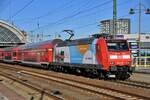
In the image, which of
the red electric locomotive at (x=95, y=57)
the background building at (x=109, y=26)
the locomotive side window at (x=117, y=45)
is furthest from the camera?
the background building at (x=109, y=26)

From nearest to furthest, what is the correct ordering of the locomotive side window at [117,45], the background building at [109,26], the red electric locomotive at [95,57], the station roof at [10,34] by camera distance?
the red electric locomotive at [95,57] → the locomotive side window at [117,45] → the background building at [109,26] → the station roof at [10,34]

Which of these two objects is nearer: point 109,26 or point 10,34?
point 109,26

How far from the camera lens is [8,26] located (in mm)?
135875

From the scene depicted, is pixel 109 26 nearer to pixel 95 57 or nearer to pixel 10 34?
pixel 95 57

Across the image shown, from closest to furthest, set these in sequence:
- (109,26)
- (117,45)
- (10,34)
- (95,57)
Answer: (117,45)
(95,57)
(109,26)
(10,34)

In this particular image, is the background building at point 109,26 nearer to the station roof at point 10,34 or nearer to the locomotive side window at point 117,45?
the locomotive side window at point 117,45

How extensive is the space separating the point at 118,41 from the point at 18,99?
477 inches

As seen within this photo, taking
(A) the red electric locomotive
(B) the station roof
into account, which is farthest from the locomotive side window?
(B) the station roof

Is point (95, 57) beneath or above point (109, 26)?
beneath

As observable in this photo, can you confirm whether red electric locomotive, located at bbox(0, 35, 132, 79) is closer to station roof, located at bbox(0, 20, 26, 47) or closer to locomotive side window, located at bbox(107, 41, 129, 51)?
locomotive side window, located at bbox(107, 41, 129, 51)

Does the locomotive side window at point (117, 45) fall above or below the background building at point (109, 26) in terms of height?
below

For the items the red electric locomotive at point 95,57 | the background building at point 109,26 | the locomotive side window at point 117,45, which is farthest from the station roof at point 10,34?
the locomotive side window at point 117,45

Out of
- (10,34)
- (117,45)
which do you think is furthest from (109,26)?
(10,34)

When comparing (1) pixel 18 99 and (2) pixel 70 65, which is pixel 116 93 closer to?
(1) pixel 18 99
